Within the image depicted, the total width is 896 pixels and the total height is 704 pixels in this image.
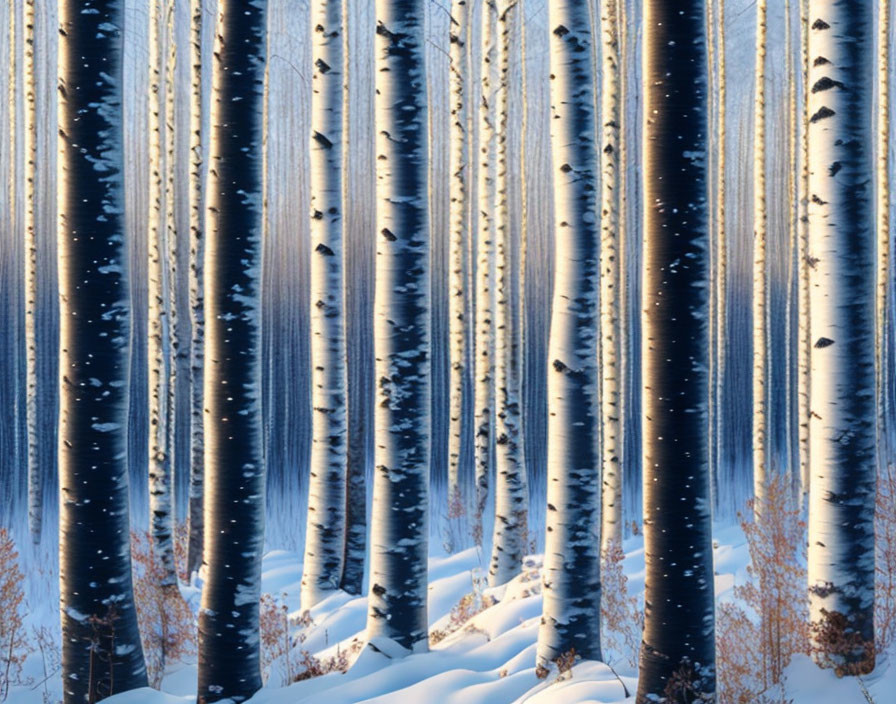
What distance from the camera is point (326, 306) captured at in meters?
7.14

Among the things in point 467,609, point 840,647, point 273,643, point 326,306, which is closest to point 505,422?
point 467,609

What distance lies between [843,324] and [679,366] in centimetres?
104

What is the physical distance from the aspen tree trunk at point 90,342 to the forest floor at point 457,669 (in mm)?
482

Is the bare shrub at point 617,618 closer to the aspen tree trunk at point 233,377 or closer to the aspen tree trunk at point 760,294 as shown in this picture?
the aspen tree trunk at point 233,377

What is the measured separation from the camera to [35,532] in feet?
40.6

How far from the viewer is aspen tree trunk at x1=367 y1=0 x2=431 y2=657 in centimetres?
505

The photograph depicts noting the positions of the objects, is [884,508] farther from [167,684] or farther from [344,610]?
[167,684]

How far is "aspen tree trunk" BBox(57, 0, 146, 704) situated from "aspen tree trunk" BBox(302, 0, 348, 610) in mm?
2053

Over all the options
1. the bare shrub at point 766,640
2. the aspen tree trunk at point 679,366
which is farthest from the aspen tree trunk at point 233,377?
the bare shrub at point 766,640

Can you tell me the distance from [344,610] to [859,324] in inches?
207

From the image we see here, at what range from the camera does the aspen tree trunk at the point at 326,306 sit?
668 centimetres

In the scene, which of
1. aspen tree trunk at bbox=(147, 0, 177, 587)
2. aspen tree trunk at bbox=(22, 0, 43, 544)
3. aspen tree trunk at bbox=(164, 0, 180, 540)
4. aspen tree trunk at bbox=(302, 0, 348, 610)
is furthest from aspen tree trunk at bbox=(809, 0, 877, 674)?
aspen tree trunk at bbox=(22, 0, 43, 544)

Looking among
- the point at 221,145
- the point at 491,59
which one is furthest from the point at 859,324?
the point at 491,59

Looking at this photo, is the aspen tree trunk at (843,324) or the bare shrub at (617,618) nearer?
the aspen tree trunk at (843,324)
